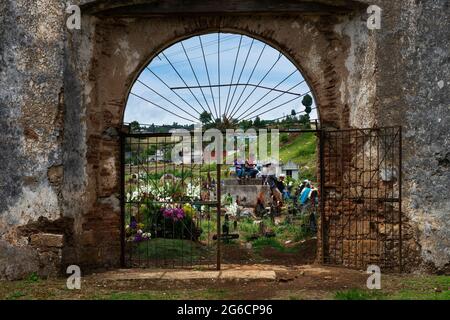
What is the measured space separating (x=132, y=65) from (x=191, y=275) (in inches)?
115

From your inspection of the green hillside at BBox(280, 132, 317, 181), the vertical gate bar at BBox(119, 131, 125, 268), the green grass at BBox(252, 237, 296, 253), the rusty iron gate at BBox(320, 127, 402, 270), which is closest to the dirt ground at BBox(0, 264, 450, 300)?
the rusty iron gate at BBox(320, 127, 402, 270)

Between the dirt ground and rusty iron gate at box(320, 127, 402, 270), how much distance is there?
38 centimetres

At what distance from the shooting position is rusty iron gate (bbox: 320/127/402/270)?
638cm

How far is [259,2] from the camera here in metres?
6.77

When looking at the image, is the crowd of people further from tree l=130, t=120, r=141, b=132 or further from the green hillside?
tree l=130, t=120, r=141, b=132

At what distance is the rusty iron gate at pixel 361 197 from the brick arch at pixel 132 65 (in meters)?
0.46

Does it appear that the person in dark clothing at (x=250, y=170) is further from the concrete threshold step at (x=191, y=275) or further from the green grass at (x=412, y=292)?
the green grass at (x=412, y=292)

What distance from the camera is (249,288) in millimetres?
5863

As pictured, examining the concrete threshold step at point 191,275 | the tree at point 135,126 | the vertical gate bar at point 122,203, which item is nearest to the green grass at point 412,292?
the concrete threshold step at point 191,275

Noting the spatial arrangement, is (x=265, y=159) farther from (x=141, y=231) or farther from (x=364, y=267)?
(x=364, y=267)

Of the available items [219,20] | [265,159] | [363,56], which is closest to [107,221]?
[219,20]

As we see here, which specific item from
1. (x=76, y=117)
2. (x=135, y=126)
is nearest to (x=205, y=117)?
(x=135, y=126)

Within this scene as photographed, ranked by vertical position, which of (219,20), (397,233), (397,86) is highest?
(219,20)

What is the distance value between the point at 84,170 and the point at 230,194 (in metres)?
10.0
